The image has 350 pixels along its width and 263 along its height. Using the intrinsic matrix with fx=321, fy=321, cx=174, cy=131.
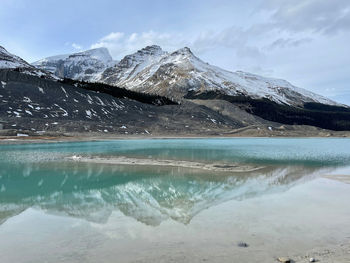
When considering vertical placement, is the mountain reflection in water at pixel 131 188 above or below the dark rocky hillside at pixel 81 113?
below

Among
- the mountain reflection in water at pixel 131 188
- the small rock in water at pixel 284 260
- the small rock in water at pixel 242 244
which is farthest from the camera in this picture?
the mountain reflection in water at pixel 131 188

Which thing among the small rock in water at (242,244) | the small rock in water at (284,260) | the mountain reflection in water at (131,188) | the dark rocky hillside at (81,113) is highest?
the dark rocky hillside at (81,113)

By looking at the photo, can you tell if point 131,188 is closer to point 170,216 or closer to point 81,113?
point 170,216

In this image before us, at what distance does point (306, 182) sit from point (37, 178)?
24.2m

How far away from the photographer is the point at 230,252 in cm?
1152

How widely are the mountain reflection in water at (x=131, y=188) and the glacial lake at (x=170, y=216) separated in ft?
0.24

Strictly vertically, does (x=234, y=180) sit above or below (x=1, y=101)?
below

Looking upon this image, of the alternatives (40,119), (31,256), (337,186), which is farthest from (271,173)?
(40,119)

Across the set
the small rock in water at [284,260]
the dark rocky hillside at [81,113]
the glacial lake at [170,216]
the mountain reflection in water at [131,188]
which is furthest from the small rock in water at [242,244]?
the dark rocky hillside at [81,113]

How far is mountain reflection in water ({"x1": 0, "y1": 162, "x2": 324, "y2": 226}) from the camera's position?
18.2m

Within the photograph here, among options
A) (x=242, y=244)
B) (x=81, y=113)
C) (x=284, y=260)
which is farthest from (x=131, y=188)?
(x=81, y=113)

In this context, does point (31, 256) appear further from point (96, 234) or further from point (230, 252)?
point (230, 252)

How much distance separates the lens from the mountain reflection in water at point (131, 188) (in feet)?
59.6

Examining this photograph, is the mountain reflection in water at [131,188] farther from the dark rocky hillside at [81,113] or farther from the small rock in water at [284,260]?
the dark rocky hillside at [81,113]
